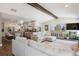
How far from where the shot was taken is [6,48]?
319cm

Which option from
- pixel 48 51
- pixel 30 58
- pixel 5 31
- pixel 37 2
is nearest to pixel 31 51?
pixel 30 58

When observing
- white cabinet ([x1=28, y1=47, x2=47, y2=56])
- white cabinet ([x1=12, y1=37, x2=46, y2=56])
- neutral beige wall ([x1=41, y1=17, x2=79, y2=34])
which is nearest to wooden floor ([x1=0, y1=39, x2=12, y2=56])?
white cabinet ([x1=12, y1=37, x2=46, y2=56])

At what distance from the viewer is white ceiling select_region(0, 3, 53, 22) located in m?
2.91

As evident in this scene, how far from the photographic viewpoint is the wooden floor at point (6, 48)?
3088 millimetres

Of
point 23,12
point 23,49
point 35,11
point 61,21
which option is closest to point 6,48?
point 23,49

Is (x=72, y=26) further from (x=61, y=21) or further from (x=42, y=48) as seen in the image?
(x=42, y=48)

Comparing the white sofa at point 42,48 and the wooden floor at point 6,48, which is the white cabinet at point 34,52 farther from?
the wooden floor at point 6,48

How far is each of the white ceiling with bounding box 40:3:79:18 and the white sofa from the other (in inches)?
22.7

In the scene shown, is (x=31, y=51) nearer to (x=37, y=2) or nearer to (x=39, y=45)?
(x=39, y=45)

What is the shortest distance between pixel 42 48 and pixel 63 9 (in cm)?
98

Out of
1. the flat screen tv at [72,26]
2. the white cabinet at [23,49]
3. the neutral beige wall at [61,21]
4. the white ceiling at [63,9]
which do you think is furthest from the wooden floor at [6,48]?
the flat screen tv at [72,26]

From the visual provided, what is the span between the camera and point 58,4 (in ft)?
9.47

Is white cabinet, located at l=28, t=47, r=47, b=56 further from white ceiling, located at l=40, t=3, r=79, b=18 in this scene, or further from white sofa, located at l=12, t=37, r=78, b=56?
white ceiling, located at l=40, t=3, r=79, b=18

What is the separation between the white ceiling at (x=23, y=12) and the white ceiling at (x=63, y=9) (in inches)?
7.2
